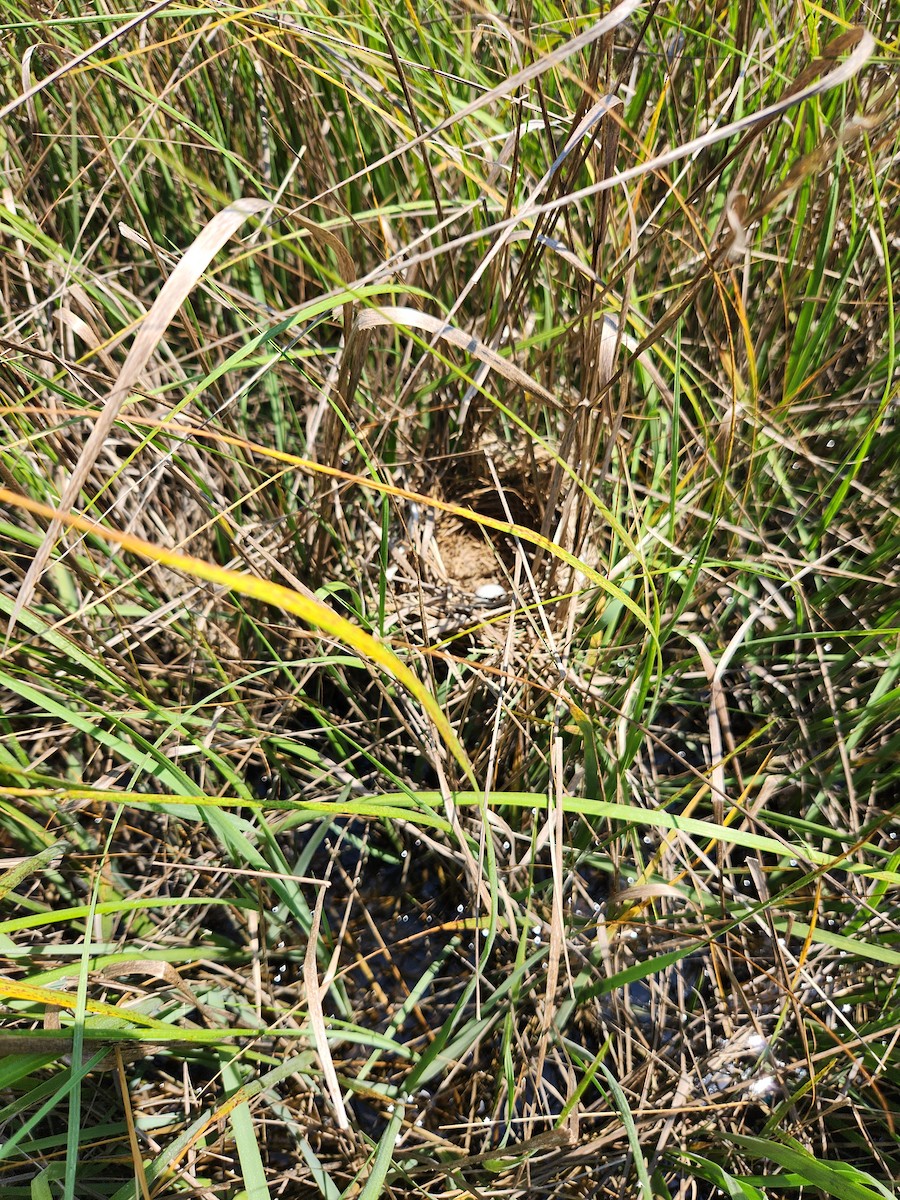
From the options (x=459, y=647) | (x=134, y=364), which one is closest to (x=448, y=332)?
(x=134, y=364)

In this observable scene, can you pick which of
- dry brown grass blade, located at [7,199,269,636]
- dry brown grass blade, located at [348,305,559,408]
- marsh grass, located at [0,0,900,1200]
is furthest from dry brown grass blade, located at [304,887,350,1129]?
dry brown grass blade, located at [348,305,559,408]

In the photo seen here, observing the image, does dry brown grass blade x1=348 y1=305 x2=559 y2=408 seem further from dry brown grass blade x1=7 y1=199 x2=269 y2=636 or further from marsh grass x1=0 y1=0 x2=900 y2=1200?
dry brown grass blade x1=7 y1=199 x2=269 y2=636

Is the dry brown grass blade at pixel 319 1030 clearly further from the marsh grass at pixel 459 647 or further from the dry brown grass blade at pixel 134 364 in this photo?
the dry brown grass blade at pixel 134 364

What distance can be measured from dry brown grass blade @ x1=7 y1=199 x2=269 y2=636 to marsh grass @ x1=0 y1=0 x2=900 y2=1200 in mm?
35

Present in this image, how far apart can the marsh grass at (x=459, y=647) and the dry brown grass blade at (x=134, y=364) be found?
35mm

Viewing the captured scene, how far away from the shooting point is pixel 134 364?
A: 1.62 ft

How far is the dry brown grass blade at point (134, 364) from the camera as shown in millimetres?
488

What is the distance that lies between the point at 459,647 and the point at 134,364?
25.1 inches

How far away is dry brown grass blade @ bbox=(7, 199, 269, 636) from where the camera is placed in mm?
488

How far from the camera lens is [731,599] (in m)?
0.99

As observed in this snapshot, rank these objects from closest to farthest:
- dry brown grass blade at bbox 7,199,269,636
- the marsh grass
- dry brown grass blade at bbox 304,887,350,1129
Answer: dry brown grass blade at bbox 7,199,269,636 < dry brown grass blade at bbox 304,887,350,1129 < the marsh grass

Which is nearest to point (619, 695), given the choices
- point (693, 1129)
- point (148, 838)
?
point (693, 1129)

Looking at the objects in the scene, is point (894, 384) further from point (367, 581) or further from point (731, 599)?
point (367, 581)

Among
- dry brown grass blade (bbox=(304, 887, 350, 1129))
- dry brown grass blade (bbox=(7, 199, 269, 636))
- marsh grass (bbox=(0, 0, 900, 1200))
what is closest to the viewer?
dry brown grass blade (bbox=(7, 199, 269, 636))
